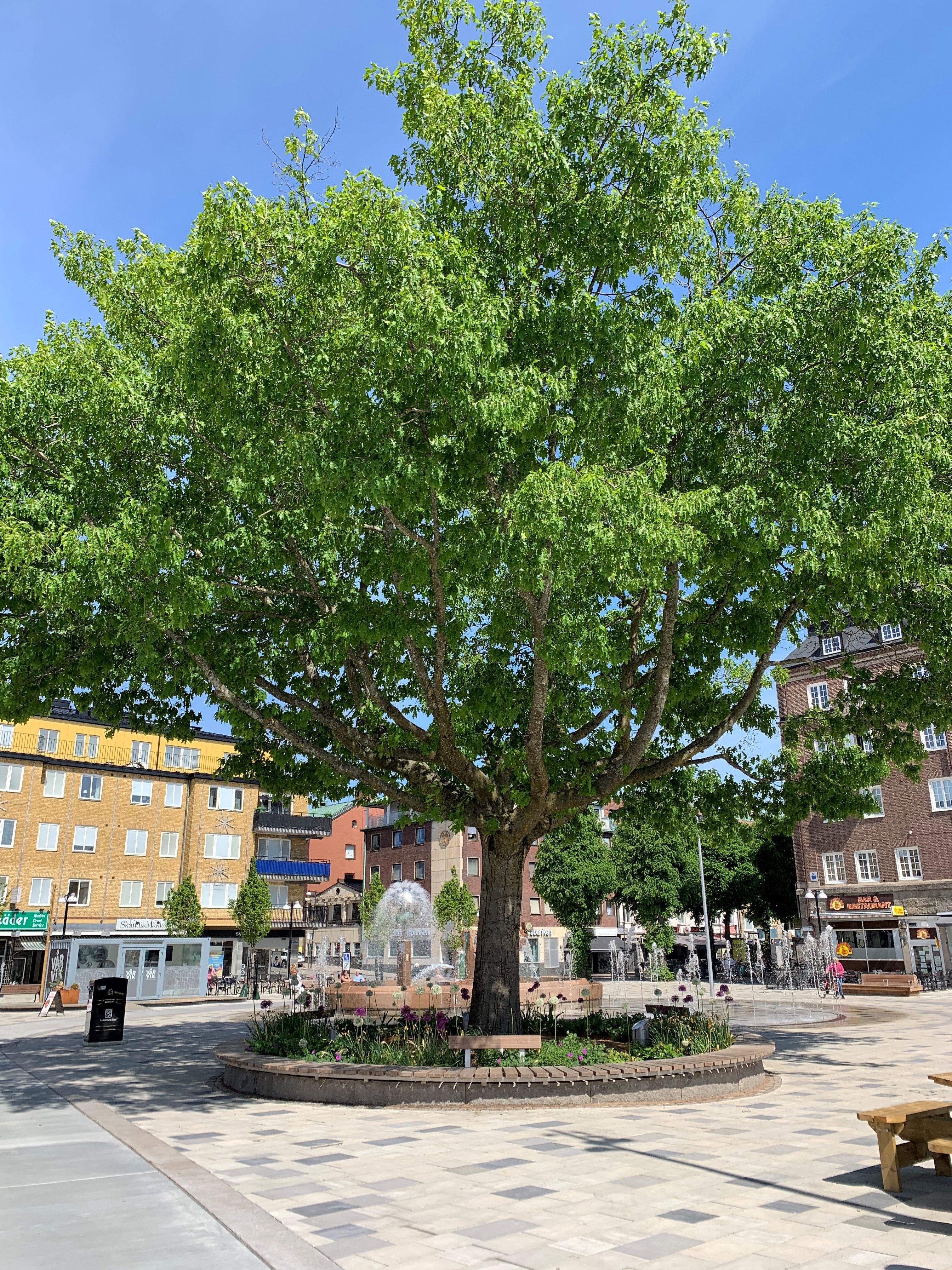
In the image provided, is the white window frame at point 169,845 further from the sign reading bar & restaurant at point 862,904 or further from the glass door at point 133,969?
the sign reading bar & restaurant at point 862,904

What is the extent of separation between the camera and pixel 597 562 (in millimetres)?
11062

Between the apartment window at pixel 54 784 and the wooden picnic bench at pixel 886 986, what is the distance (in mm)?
37537

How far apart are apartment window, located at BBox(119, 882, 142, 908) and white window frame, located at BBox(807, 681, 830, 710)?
1426 inches

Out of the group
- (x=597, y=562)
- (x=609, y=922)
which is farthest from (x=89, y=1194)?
(x=609, y=922)

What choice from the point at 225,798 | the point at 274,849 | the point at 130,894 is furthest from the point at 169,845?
the point at 274,849

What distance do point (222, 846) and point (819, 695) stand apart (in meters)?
33.4

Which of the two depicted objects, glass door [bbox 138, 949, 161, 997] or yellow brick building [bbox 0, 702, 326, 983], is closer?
glass door [bbox 138, 949, 161, 997]

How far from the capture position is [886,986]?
115ft

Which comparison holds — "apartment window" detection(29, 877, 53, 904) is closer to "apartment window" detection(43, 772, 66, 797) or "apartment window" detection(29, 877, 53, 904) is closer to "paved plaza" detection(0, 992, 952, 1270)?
"apartment window" detection(43, 772, 66, 797)

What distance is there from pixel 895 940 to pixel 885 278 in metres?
37.2

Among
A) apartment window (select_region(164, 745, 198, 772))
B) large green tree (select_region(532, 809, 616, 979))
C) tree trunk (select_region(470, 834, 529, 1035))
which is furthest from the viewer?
large green tree (select_region(532, 809, 616, 979))

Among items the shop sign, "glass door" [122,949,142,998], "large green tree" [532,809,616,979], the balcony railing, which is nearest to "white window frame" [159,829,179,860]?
the balcony railing

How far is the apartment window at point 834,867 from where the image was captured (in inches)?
1789

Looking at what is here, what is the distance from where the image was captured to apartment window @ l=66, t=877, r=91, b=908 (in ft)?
155
